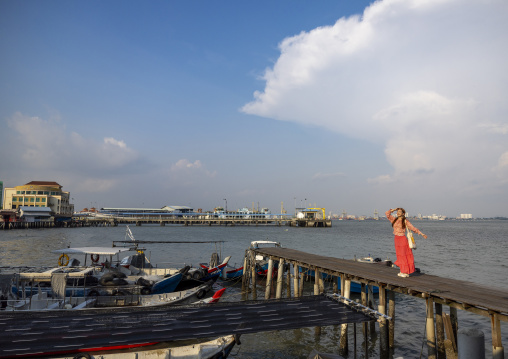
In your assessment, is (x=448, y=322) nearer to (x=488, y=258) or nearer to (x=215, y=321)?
(x=215, y=321)

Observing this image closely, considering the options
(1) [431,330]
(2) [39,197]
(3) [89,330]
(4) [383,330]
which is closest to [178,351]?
(3) [89,330]

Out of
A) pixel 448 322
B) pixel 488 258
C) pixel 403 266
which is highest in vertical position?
pixel 403 266

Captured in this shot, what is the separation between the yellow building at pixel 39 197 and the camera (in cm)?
11969

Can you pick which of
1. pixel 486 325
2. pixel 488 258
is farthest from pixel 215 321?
pixel 488 258

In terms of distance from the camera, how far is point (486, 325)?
1789 cm

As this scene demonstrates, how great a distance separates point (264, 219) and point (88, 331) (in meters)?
154

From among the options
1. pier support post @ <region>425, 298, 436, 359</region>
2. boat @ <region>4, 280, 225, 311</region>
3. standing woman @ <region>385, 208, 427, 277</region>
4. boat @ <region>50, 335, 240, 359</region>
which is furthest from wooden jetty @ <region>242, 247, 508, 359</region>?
boat @ <region>4, 280, 225, 311</region>

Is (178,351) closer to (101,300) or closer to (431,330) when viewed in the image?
(431,330)

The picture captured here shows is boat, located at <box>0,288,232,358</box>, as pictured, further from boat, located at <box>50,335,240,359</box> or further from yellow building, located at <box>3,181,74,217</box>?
yellow building, located at <box>3,181,74,217</box>

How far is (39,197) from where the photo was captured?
120188 millimetres

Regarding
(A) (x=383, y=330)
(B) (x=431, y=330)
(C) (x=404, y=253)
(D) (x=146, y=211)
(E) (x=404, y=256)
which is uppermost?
(D) (x=146, y=211)

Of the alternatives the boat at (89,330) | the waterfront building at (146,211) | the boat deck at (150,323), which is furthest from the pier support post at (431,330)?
the waterfront building at (146,211)

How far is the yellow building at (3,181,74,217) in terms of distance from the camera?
119688 mm

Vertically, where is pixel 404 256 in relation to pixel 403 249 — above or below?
below
